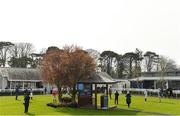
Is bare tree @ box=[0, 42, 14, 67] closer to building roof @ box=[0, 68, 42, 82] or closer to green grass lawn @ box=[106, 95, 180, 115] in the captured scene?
building roof @ box=[0, 68, 42, 82]

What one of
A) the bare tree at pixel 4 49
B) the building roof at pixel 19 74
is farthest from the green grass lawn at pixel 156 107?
the bare tree at pixel 4 49

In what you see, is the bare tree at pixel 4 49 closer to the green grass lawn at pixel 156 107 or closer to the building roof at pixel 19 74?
the building roof at pixel 19 74

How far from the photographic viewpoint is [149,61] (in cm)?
9638

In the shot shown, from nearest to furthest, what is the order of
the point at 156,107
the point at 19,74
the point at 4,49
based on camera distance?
the point at 156,107
the point at 19,74
the point at 4,49

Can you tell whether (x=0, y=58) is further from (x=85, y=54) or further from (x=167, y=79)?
(x=85, y=54)

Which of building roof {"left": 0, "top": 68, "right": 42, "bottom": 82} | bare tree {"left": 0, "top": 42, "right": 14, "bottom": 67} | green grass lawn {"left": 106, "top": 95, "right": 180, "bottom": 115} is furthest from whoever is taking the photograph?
bare tree {"left": 0, "top": 42, "right": 14, "bottom": 67}

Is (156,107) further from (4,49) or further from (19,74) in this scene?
(4,49)

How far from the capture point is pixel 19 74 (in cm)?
5934

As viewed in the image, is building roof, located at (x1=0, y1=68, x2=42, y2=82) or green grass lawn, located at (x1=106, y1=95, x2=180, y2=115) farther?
building roof, located at (x1=0, y1=68, x2=42, y2=82)

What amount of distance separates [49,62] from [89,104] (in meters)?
5.58

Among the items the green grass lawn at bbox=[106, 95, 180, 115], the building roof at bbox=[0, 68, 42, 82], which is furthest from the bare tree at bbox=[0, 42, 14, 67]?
the green grass lawn at bbox=[106, 95, 180, 115]

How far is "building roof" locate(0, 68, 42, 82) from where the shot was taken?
2283 inches

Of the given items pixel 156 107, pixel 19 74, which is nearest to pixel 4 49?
pixel 19 74

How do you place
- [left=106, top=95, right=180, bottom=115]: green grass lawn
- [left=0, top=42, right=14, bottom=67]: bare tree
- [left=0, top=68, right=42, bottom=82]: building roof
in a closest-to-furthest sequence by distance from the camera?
[left=106, top=95, right=180, bottom=115]: green grass lawn → [left=0, top=68, right=42, bottom=82]: building roof → [left=0, top=42, right=14, bottom=67]: bare tree
